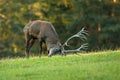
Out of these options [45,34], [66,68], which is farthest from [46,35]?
[66,68]

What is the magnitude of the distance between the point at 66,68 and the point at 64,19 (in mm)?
32240

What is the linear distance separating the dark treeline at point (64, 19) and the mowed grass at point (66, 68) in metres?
26.0

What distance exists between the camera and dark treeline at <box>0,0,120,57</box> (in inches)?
1706

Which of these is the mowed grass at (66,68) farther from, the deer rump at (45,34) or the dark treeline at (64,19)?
the dark treeline at (64,19)

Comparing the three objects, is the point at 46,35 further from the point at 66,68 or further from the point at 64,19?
the point at 64,19

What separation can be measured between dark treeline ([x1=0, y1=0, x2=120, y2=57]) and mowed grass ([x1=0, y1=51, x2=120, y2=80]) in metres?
26.0

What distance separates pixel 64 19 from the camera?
152 feet

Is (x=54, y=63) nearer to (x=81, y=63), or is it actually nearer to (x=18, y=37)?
(x=81, y=63)

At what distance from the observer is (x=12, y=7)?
4747 centimetres

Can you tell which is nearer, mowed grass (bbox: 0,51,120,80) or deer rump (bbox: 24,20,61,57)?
mowed grass (bbox: 0,51,120,80)

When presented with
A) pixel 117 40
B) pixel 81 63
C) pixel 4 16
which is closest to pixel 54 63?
pixel 81 63

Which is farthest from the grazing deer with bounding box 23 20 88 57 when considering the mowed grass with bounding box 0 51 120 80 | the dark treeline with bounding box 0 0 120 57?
the dark treeline with bounding box 0 0 120 57

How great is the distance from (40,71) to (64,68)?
68 centimetres

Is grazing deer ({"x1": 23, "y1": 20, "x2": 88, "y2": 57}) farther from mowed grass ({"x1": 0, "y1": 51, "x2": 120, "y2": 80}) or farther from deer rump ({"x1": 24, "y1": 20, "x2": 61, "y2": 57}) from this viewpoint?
mowed grass ({"x1": 0, "y1": 51, "x2": 120, "y2": 80})
